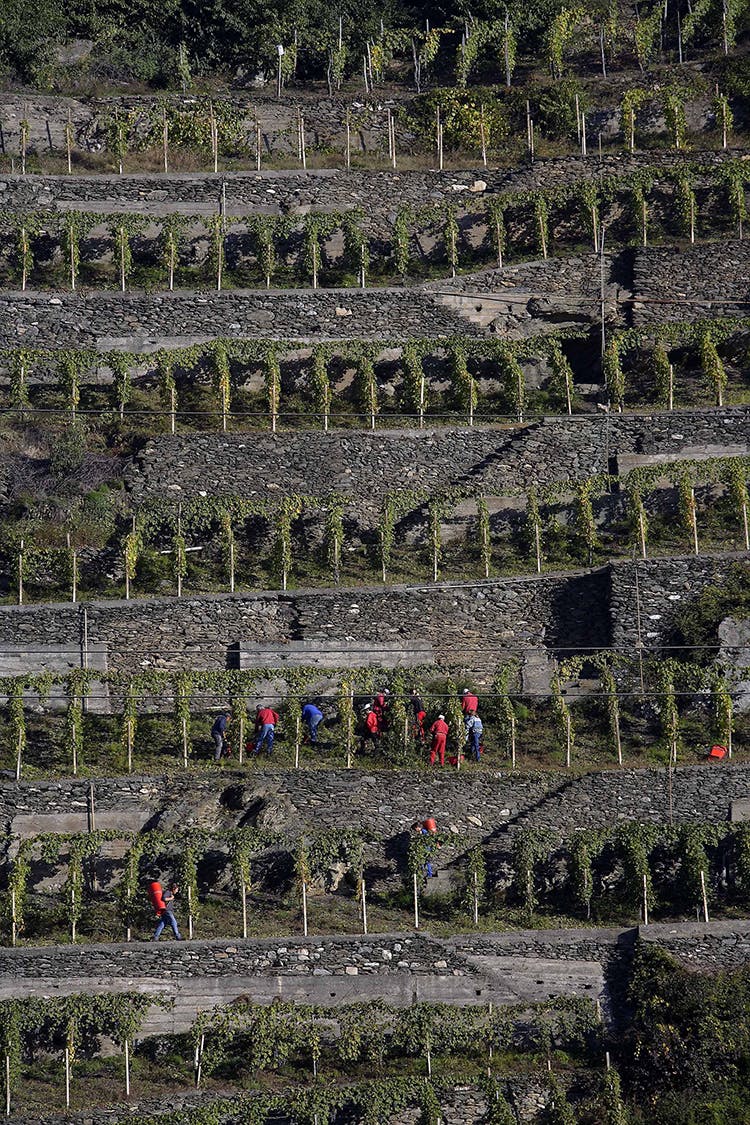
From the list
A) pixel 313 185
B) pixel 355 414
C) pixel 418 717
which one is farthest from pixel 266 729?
pixel 313 185

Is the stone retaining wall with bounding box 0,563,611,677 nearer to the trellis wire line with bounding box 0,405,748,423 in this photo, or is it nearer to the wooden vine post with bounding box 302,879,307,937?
the trellis wire line with bounding box 0,405,748,423

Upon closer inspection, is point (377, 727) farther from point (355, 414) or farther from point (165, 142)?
point (165, 142)

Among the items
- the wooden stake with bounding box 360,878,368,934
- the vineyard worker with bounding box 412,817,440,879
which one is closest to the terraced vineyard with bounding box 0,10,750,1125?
the vineyard worker with bounding box 412,817,440,879

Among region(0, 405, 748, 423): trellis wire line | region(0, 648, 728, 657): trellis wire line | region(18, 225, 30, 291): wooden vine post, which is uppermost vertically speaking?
region(18, 225, 30, 291): wooden vine post

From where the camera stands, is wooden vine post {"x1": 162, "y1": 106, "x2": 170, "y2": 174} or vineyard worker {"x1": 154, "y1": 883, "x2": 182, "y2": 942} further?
wooden vine post {"x1": 162, "y1": 106, "x2": 170, "y2": 174}

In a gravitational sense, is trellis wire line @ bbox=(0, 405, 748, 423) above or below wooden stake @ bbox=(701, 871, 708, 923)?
above

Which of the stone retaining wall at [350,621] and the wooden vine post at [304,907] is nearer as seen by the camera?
the wooden vine post at [304,907]

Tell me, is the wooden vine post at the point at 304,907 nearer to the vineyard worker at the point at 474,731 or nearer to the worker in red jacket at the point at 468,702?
the vineyard worker at the point at 474,731

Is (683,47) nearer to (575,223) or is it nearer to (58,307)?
(575,223)

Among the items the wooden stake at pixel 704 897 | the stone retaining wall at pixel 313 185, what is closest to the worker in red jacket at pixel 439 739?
the wooden stake at pixel 704 897
